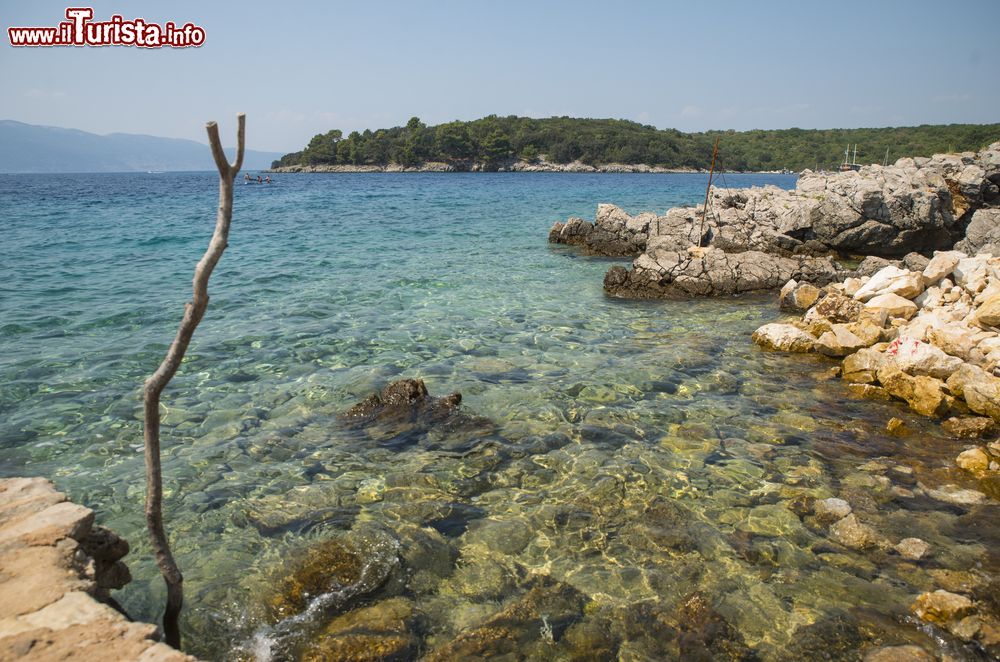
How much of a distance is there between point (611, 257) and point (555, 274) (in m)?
5.03

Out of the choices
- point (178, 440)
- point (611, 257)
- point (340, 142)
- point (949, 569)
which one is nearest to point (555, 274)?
point (611, 257)

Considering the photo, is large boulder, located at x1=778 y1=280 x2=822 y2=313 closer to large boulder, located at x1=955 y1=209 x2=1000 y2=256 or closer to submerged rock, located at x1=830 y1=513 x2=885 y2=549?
large boulder, located at x1=955 y1=209 x2=1000 y2=256

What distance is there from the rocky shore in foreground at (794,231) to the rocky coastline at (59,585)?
14508 millimetres

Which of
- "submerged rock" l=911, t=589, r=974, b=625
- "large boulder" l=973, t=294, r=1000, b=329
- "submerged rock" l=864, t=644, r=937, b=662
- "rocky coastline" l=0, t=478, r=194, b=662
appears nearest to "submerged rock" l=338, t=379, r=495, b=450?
"rocky coastline" l=0, t=478, r=194, b=662

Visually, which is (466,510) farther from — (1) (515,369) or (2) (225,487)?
(1) (515,369)

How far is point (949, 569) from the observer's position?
17.1 ft

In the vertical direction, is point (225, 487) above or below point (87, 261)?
below

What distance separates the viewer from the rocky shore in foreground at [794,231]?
17.4m

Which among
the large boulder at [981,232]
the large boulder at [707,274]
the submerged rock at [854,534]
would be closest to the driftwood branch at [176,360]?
the submerged rock at [854,534]

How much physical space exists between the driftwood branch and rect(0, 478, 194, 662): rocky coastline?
380mm

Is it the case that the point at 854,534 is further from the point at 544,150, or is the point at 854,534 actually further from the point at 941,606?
the point at 544,150

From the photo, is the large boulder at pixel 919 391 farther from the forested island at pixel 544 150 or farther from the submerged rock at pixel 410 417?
the forested island at pixel 544 150

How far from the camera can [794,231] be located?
21.5 m

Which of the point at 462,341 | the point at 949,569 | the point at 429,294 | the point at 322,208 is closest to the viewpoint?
the point at 949,569
